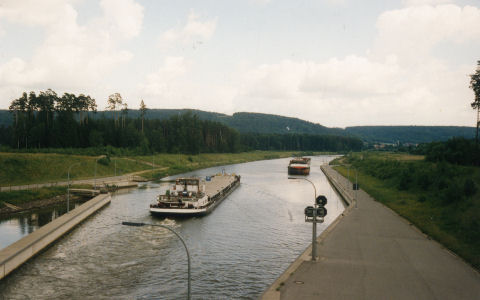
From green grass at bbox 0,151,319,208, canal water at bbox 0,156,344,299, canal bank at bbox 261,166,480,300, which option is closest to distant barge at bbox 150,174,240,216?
canal water at bbox 0,156,344,299

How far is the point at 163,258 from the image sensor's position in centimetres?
3011

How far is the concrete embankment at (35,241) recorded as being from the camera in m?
26.7

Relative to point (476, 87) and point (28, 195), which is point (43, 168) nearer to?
point (28, 195)

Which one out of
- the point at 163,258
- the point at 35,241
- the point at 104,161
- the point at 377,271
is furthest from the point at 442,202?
the point at 104,161

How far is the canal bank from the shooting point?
19.5 meters

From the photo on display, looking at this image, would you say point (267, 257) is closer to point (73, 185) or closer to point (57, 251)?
point (57, 251)

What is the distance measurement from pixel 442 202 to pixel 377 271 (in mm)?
28429

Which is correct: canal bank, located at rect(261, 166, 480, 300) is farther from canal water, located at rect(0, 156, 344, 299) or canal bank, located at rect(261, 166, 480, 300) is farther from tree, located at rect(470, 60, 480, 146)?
tree, located at rect(470, 60, 480, 146)

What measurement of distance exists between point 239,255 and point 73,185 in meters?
48.0

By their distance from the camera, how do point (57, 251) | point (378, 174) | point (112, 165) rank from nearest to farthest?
point (57, 251) → point (378, 174) → point (112, 165)

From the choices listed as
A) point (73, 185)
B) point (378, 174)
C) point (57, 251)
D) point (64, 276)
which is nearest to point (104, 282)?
point (64, 276)

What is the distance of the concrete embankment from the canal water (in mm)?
617

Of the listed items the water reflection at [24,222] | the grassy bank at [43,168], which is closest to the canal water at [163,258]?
the water reflection at [24,222]

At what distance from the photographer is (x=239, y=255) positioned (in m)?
31.2
